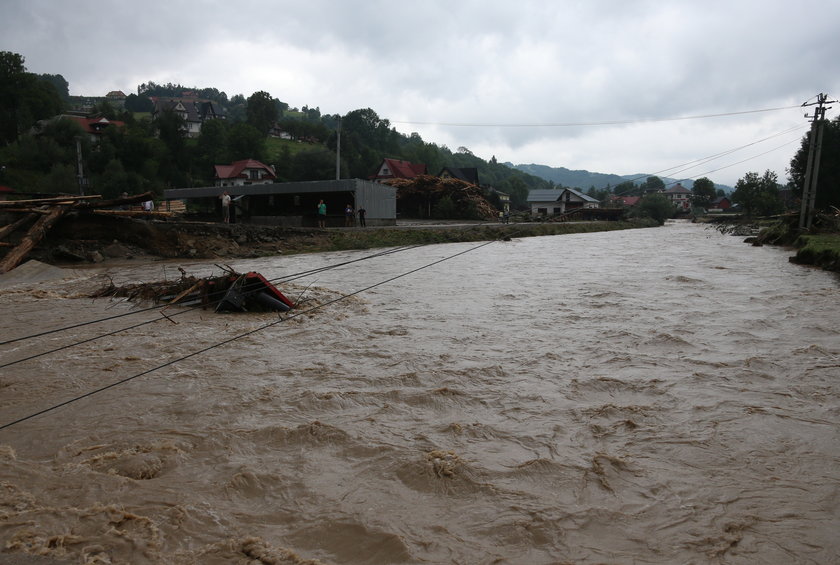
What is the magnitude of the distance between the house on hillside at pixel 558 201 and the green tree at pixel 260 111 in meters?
54.3

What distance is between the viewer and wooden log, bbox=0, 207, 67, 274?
15414 mm

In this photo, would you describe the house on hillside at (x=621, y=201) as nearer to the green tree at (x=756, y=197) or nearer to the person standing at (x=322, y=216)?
the green tree at (x=756, y=197)

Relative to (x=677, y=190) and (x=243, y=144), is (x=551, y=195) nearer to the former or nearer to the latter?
(x=243, y=144)

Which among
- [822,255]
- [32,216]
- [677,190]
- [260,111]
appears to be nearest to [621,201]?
[677,190]

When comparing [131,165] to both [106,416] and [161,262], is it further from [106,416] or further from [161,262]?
[106,416]

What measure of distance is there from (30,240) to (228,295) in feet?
35.7

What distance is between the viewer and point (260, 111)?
335ft

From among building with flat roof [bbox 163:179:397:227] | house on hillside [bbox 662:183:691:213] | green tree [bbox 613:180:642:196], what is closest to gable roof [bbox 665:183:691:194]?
house on hillside [bbox 662:183:691:213]

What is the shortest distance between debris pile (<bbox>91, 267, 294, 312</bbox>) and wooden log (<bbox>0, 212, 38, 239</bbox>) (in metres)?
8.73

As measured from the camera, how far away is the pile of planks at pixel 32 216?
1588 cm

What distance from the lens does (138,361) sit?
7129 millimetres

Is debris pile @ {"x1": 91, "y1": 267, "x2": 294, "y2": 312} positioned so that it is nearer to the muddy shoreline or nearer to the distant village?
the muddy shoreline

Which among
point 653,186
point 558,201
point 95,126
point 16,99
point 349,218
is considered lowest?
point 349,218

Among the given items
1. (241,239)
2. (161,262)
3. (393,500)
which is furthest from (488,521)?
(241,239)
